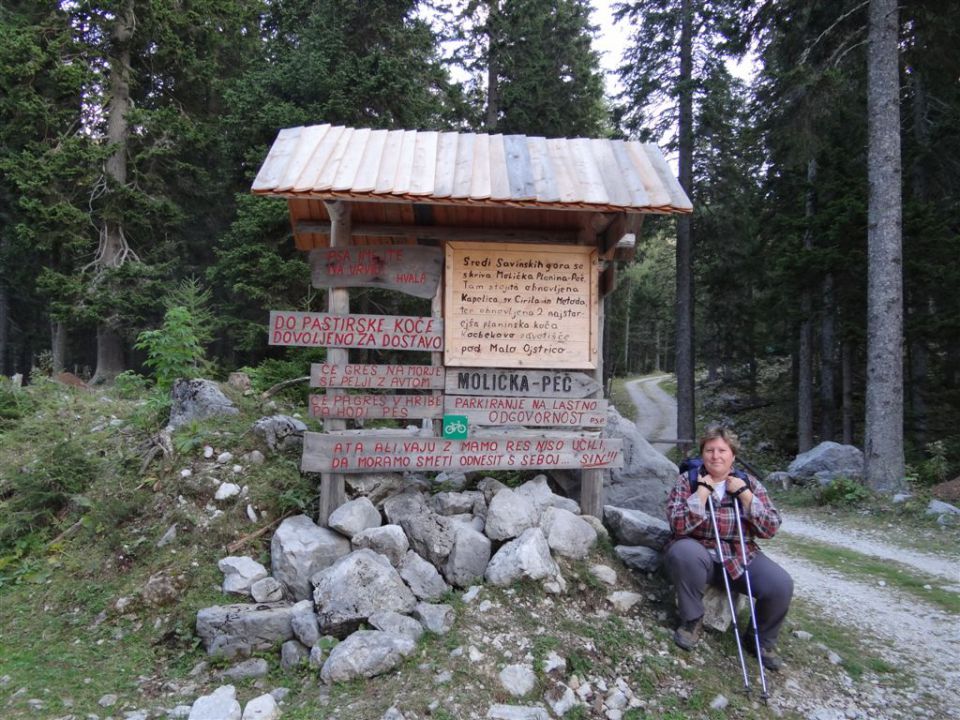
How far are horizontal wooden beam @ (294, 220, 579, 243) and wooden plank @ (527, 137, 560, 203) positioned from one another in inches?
24.6

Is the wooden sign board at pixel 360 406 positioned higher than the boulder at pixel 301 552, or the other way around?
the wooden sign board at pixel 360 406

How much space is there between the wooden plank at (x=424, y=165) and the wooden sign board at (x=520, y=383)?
161 cm

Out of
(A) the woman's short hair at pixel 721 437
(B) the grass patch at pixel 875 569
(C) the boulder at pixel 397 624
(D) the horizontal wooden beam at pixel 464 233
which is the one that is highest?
(D) the horizontal wooden beam at pixel 464 233

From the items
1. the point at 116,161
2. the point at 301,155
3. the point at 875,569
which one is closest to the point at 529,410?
the point at 301,155

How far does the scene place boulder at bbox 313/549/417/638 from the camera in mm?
4043

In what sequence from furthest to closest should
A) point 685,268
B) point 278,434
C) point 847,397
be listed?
point 685,268 → point 847,397 → point 278,434

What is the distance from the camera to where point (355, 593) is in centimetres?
413

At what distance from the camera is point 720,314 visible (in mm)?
22984

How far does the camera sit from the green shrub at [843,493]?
390 inches

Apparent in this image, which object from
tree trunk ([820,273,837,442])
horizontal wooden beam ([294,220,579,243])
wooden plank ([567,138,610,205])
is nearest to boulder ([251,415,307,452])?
horizontal wooden beam ([294,220,579,243])

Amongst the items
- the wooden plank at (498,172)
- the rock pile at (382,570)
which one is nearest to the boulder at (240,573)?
the rock pile at (382,570)

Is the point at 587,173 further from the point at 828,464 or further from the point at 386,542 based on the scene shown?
the point at 828,464

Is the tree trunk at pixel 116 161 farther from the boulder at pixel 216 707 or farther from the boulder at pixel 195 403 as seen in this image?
the boulder at pixel 216 707

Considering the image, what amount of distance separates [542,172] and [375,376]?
2337 mm
